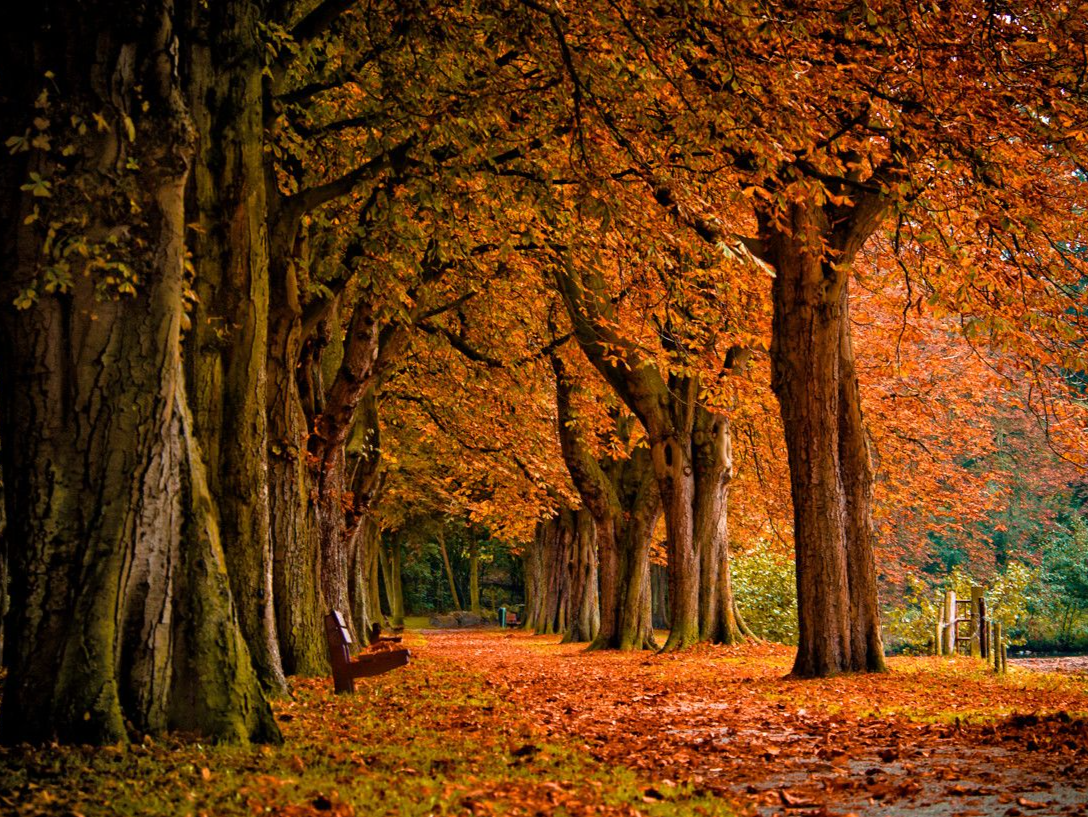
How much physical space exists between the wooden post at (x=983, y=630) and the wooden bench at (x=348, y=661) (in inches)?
444

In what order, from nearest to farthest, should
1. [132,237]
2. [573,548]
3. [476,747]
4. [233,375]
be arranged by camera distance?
[132,237] < [476,747] < [233,375] < [573,548]

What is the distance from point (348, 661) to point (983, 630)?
11.9 meters

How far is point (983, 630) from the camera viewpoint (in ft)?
59.2

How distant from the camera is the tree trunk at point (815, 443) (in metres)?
13.7

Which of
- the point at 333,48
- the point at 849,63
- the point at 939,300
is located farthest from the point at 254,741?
the point at 849,63

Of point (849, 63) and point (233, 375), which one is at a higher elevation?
point (849, 63)

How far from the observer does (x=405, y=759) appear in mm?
6738

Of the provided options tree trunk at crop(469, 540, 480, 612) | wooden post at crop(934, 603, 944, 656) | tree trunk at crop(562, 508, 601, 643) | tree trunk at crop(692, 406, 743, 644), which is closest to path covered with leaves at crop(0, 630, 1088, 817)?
wooden post at crop(934, 603, 944, 656)

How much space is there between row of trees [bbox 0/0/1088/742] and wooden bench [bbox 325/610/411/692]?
762 millimetres

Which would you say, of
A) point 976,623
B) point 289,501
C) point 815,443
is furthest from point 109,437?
point 976,623

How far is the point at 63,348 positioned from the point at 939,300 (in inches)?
261

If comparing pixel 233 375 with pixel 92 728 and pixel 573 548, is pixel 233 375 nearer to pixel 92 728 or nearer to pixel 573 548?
pixel 92 728

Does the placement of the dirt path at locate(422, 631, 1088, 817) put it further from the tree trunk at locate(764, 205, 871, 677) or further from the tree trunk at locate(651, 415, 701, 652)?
the tree trunk at locate(651, 415, 701, 652)

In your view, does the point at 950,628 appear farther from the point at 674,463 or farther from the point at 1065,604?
the point at 1065,604
